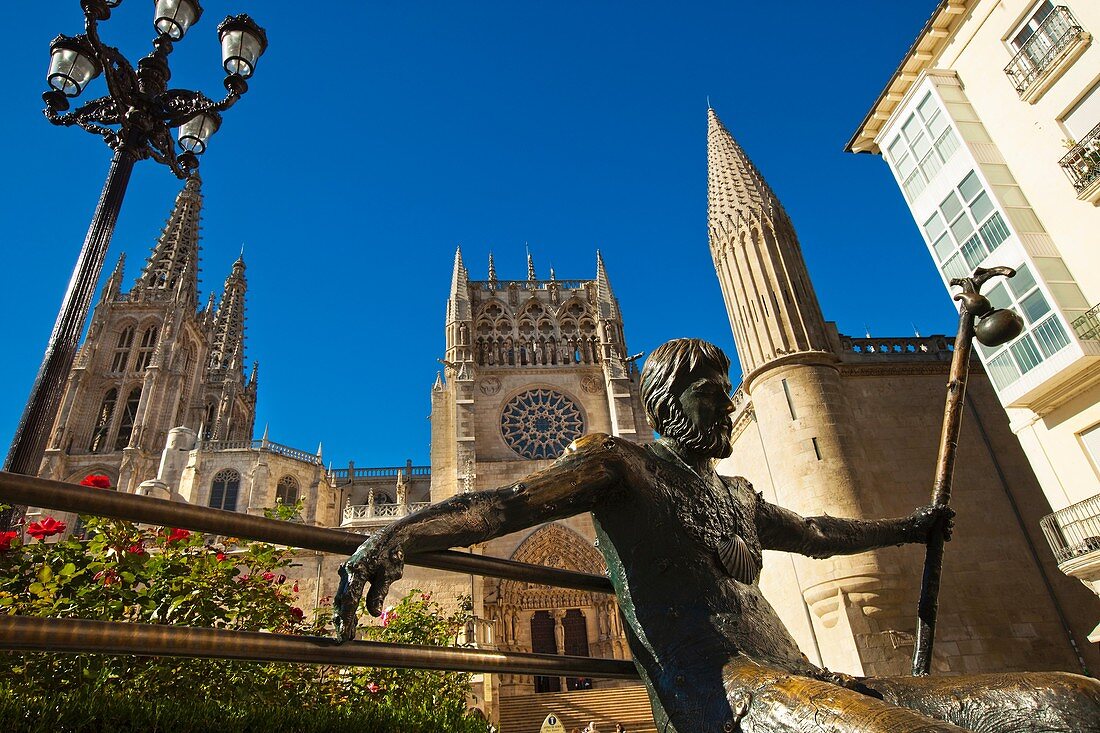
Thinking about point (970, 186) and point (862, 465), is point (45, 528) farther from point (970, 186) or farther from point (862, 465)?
point (970, 186)

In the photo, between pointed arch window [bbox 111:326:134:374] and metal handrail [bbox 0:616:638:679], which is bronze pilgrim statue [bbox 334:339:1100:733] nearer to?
metal handrail [bbox 0:616:638:679]

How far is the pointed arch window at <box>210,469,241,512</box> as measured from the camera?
27.5m

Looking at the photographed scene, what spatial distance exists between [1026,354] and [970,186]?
2.98 m

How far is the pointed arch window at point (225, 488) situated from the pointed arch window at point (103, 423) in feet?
43.9

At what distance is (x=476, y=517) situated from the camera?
1.43 metres

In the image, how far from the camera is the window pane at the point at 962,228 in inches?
421

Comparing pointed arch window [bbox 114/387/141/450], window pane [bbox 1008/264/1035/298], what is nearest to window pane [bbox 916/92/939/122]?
window pane [bbox 1008/264/1035/298]

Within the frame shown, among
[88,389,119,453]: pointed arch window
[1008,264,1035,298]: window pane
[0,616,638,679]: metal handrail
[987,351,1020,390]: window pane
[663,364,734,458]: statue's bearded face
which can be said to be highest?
[88,389,119,453]: pointed arch window

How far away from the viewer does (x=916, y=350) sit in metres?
12.5

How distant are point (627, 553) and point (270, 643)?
868 mm

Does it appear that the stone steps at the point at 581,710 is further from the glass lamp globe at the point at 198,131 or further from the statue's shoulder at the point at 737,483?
the statue's shoulder at the point at 737,483

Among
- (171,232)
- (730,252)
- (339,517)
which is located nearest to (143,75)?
(730,252)

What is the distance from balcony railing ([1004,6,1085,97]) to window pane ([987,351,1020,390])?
13.9 feet

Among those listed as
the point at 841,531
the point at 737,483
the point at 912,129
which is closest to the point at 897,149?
the point at 912,129
